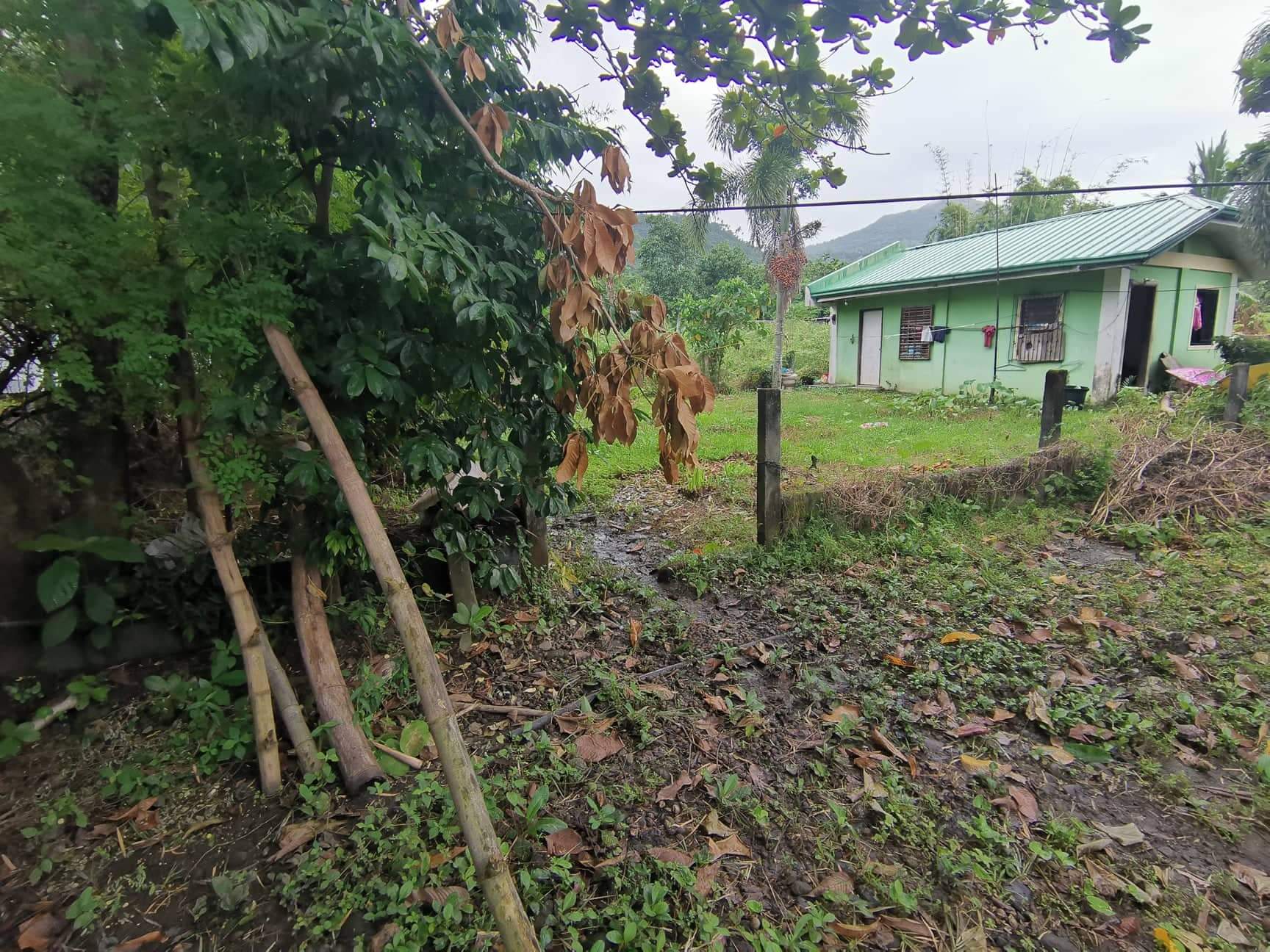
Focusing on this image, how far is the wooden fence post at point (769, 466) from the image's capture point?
4.56 metres

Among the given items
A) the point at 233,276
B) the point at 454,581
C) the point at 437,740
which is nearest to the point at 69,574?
the point at 233,276

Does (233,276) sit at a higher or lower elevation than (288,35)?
lower

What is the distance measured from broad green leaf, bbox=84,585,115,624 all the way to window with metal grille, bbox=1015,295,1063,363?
13975 millimetres

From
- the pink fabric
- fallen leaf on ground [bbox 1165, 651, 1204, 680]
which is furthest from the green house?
fallen leaf on ground [bbox 1165, 651, 1204, 680]

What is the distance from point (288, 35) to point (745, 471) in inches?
229

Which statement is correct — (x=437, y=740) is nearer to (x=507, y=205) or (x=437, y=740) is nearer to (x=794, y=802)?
(x=794, y=802)

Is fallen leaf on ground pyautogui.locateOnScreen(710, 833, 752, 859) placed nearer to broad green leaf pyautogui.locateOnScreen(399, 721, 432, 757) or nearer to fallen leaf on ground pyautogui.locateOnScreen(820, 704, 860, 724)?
fallen leaf on ground pyautogui.locateOnScreen(820, 704, 860, 724)

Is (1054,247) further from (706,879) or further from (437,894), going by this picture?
(437,894)

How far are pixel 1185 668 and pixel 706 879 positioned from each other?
2864 millimetres

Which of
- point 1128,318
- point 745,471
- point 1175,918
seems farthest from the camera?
point 1128,318

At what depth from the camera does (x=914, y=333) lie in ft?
48.9

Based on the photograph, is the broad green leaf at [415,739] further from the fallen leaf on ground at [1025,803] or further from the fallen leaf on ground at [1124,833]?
the fallen leaf on ground at [1124,833]

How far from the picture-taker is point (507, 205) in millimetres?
2959

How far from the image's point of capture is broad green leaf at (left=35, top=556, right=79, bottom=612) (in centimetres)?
248
